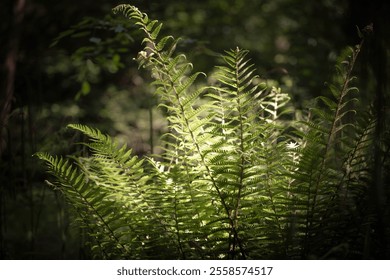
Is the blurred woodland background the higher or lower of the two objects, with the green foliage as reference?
higher

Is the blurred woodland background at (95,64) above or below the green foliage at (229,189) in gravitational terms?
above

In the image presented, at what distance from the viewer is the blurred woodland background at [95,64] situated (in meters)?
1.50

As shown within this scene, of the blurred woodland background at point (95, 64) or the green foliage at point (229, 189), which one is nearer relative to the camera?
the green foliage at point (229, 189)

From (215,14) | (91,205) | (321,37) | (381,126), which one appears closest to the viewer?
(381,126)

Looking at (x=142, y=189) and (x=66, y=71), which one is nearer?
(x=142, y=189)

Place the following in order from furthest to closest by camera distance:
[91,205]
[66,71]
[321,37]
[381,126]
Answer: [66,71] → [321,37] → [91,205] → [381,126]

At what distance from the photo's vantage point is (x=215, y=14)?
436cm

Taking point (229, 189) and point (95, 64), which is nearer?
point (229, 189)

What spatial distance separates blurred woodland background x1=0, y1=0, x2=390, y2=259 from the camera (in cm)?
150

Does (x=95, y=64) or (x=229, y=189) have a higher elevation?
(x=95, y=64)

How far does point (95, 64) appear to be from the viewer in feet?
9.64

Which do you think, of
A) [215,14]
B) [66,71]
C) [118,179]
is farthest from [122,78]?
[118,179]

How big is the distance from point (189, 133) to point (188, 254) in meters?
0.31
